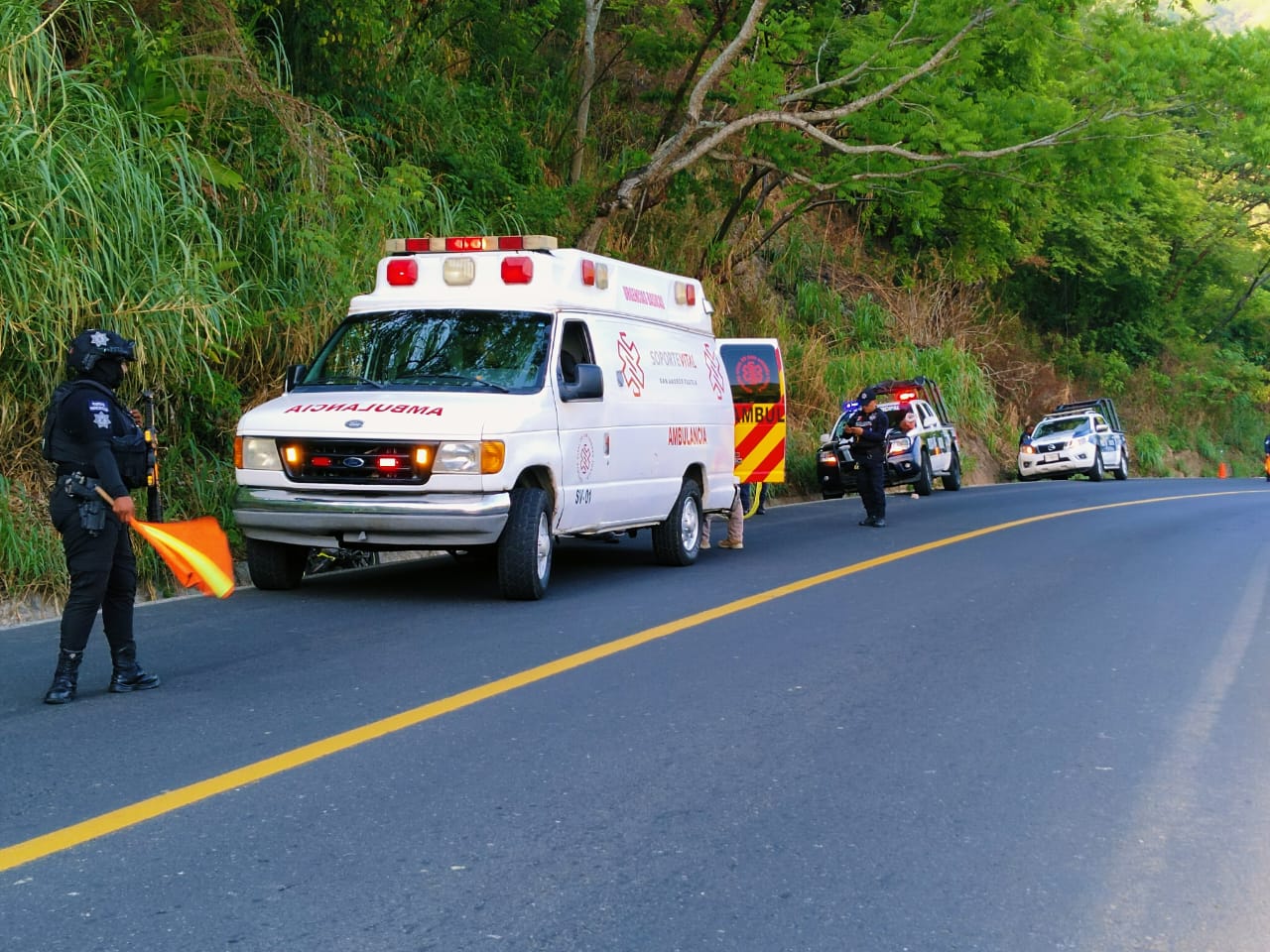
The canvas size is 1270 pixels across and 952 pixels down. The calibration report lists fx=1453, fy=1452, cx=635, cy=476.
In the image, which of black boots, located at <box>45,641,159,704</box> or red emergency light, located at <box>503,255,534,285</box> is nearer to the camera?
black boots, located at <box>45,641,159,704</box>

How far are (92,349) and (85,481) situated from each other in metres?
0.60

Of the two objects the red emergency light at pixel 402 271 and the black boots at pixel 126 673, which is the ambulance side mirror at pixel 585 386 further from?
the black boots at pixel 126 673

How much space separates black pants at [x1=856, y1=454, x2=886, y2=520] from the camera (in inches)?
670

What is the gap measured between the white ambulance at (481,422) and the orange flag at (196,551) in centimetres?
221

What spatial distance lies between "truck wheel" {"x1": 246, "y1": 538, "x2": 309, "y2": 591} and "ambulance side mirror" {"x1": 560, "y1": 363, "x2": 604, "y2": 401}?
84.9 inches

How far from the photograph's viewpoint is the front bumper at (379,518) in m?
9.45

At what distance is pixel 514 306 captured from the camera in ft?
35.5

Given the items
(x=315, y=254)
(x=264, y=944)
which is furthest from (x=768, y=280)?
(x=264, y=944)

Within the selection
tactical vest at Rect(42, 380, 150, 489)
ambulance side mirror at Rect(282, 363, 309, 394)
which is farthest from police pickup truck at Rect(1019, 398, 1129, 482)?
tactical vest at Rect(42, 380, 150, 489)

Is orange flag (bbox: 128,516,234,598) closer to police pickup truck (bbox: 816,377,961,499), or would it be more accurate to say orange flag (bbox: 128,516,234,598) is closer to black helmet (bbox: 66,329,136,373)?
black helmet (bbox: 66,329,136,373)

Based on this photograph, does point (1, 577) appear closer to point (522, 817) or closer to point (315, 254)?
point (315, 254)

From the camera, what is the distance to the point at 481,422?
9.55 metres

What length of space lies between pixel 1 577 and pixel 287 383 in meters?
2.37

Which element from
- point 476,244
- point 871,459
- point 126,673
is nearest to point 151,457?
point 126,673
